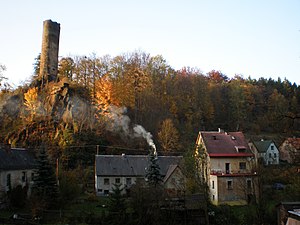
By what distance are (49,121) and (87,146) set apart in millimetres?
7688

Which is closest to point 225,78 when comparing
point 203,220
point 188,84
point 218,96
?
point 218,96

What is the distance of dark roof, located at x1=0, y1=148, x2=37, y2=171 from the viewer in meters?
26.3

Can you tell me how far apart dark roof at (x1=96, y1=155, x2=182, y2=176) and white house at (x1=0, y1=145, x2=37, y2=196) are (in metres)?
7.60

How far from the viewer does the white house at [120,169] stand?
35188 mm

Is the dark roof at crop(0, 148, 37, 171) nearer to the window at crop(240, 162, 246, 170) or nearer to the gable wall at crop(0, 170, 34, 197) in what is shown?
the gable wall at crop(0, 170, 34, 197)

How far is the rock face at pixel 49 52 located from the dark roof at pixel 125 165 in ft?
69.8

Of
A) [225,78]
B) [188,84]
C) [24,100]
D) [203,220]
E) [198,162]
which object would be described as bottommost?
[203,220]

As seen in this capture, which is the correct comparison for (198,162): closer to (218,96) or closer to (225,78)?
(218,96)

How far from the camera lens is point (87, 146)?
41.8 metres

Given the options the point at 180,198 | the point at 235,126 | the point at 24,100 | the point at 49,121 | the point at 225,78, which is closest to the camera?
the point at 180,198

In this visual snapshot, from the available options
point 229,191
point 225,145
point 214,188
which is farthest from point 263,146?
point 214,188

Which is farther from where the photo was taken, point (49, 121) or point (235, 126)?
point (235, 126)

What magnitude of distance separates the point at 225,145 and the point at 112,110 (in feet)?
65.1

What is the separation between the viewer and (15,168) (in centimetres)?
2716
